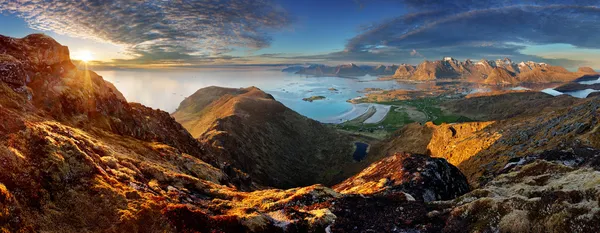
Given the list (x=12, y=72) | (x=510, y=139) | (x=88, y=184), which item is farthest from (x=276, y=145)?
(x=88, y=184)

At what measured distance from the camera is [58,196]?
17172 mm

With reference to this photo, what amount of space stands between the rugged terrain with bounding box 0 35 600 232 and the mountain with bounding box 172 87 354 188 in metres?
39.7

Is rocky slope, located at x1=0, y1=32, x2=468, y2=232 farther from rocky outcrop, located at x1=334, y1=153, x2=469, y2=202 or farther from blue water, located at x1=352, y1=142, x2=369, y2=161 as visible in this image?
blue water, located at x1=352, y1=142, x2=369, y2=161

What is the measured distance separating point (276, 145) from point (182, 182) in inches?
4161

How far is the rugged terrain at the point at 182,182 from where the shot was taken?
16484mm

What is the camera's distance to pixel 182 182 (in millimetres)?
28703

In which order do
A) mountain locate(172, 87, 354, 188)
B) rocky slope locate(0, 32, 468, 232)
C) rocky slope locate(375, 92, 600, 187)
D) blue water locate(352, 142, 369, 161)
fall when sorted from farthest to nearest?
blue water locate(352, 142, 369, 161) < mountain locate(172, 87, 354, 188) < rocky slope locate(375, 92, 600, 187) < rocky slope locate(0, 32, 468, 232)

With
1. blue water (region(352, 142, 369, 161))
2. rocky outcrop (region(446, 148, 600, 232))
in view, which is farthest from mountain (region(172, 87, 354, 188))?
rocky outcrop (region(446, 148, 600, 232))

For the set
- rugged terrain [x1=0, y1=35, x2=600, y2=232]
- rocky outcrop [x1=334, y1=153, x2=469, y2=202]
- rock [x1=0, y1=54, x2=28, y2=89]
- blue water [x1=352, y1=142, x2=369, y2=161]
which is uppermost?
rock [x1=0, y1=54, x2=28, y2=89]

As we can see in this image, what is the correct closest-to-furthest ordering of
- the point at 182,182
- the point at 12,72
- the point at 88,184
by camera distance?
the point at 88,184
the point at 182,182
the point at 12,72

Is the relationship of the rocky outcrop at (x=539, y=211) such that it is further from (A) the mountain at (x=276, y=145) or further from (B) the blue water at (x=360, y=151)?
(B) the blue water at (x=360, y=151)

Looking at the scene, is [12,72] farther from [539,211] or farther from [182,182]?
[539,211]

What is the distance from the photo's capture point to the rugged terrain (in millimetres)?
16484

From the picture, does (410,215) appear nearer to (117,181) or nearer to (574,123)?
(117,181)
